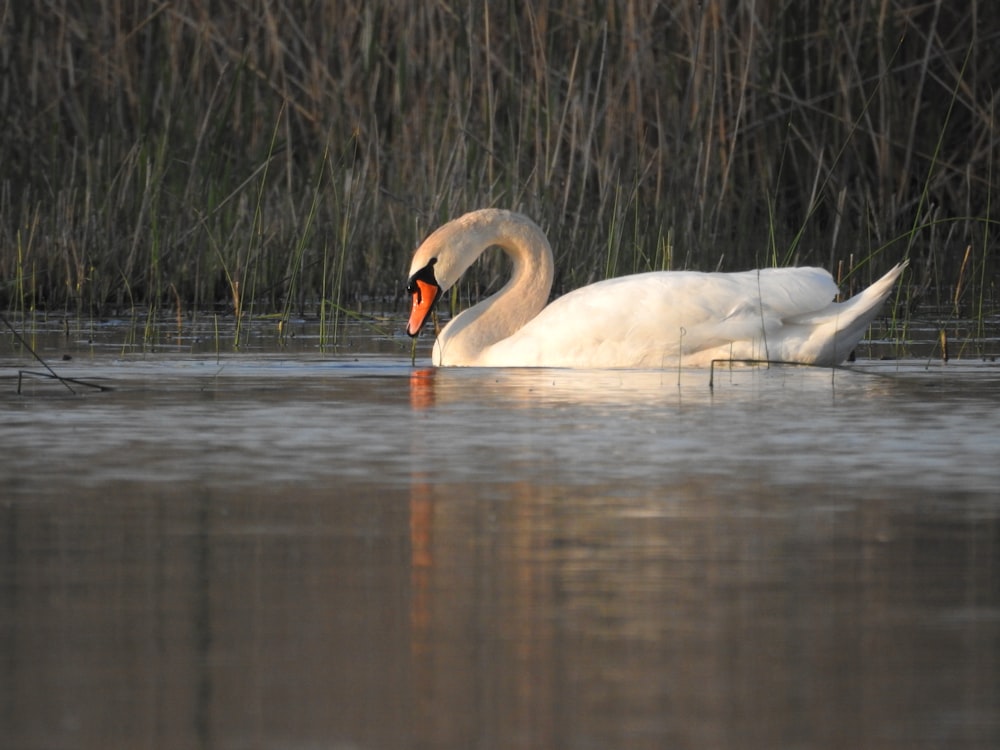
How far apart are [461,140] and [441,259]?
234cm

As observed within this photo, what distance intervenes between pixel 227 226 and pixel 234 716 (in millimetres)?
8511

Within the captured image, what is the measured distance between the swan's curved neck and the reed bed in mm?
855

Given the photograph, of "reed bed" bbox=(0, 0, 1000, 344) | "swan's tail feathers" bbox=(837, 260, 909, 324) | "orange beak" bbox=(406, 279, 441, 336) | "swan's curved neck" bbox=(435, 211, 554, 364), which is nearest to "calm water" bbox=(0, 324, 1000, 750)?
"swan's tail feathers" bbox=(837, 260, 909, 324)

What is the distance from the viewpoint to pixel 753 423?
17.2ft

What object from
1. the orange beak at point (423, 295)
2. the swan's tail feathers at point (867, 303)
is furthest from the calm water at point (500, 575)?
the orange beak at point (423, 295)

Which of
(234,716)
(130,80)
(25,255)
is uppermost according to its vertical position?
(130,80)

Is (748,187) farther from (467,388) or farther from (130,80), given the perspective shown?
(467,388)

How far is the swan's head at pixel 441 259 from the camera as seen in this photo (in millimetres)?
8148

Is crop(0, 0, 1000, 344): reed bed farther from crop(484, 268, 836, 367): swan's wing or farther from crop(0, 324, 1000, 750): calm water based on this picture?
crop(0, 324, 1000, 750): calm water

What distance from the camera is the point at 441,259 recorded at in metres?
8.18

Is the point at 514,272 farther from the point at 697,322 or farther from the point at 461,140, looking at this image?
the point at 461,140

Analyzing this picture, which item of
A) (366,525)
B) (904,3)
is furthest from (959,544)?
(904,3)

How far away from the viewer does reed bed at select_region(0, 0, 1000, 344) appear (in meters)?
10.1

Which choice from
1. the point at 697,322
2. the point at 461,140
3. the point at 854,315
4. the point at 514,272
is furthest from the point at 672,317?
the point at 461,140
